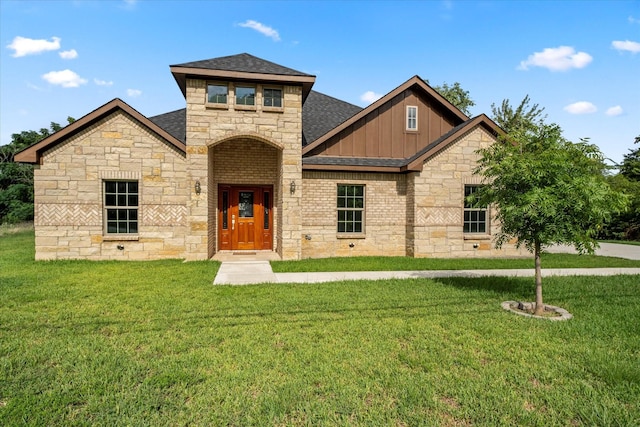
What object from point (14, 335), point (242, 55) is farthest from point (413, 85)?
point (14, 335)

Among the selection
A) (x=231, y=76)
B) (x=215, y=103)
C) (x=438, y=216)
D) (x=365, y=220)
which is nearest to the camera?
(x=231, y=76)

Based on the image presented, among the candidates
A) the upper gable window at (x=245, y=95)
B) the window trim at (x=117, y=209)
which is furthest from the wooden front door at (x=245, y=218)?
the upper gable window at (x=245, y=95)

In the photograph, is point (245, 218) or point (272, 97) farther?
point (245, 218)

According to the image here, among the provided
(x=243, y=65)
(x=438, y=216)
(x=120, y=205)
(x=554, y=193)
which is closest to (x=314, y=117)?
(x=243, y=65)

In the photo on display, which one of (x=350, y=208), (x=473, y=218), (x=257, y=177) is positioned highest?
(x=257, y=177)

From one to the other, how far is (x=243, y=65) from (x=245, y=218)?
5534 millimetres

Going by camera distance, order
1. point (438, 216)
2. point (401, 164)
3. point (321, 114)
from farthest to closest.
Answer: point (321, 114)
point (401, 164)
point (438, 216)

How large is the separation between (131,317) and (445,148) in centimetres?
1095

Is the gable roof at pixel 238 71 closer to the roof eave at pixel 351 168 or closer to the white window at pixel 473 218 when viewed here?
the roof eave at pixel 351 168

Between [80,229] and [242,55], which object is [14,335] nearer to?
[80,229]

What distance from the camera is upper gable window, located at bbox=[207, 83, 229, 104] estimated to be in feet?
36.4

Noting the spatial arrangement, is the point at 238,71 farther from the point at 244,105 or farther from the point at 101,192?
the point at 101,192

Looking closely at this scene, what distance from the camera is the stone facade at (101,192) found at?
11070mm

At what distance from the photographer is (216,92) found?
11.1m
